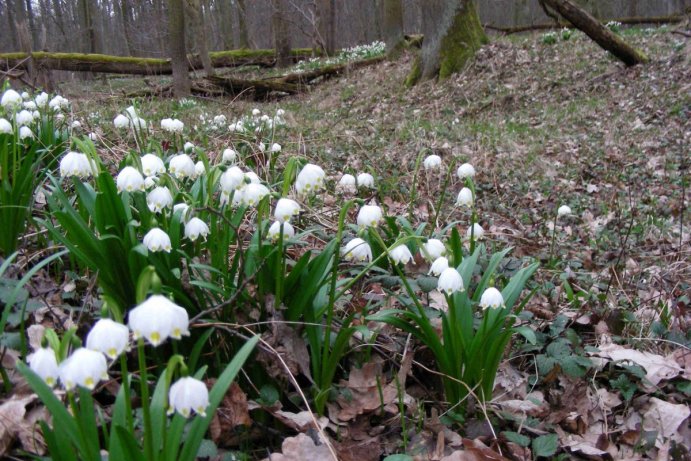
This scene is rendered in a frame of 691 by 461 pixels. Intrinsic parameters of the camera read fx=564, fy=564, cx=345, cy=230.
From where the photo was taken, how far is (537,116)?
775 cm

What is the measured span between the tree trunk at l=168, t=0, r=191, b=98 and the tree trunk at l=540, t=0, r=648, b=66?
20.3 feet

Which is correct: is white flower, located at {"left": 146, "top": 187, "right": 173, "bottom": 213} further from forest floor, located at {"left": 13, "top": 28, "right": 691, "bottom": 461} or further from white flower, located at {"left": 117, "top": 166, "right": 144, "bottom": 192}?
forest floor, located at {"left": 13, "top": 28, "right": 691, "bottom": 461}

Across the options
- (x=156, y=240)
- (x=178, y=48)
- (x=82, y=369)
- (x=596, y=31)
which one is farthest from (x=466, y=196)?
(x=178, y=48)

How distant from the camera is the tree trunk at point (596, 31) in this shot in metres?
8.41

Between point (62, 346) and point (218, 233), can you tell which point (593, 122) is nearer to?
point (218, 233)

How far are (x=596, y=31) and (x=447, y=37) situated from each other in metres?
2.33

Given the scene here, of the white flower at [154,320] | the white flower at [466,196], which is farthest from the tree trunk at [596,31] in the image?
the white flower at [154,320]

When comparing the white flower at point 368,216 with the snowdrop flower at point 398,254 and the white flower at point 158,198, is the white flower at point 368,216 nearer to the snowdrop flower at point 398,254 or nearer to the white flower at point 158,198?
the snowdrop flower at point 398,254

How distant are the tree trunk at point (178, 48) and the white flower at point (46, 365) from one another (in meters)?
9.53

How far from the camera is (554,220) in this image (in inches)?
144

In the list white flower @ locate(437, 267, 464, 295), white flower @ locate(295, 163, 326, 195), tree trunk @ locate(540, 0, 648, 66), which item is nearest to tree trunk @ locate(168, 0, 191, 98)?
tree trunk @ locate(540, 0, 648, 66)

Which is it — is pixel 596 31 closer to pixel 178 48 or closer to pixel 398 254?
pixel 178 48

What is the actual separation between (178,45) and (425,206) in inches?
289

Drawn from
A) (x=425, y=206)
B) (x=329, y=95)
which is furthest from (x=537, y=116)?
(x=329, y=95)
